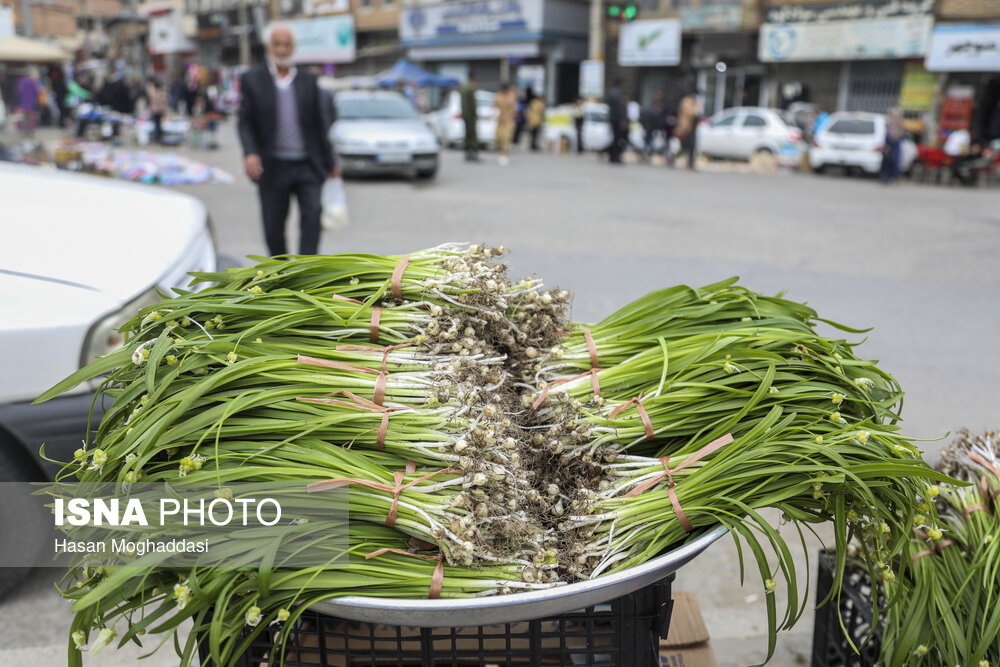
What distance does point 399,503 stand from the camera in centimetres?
157

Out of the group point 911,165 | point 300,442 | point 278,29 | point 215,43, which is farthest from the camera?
point 215,43

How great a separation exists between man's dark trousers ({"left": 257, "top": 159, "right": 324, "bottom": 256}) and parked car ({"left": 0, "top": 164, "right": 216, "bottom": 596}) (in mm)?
2261

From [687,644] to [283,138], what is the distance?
15.8 feet

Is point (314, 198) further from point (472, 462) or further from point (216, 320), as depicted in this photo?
point (472, 462)

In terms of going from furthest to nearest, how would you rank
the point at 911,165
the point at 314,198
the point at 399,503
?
1. the point at 911,165
2. the point at 314,198
3. the point at 399,503

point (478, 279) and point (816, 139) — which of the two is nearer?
point (478, 279)

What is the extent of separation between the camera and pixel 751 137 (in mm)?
20766

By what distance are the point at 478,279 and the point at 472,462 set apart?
54 centimetres

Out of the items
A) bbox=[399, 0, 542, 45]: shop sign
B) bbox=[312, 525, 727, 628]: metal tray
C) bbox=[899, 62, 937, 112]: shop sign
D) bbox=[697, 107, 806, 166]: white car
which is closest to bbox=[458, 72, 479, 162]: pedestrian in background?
bbox=[697, 107, 806, 166]: white car

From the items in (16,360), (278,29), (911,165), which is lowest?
(911,165)

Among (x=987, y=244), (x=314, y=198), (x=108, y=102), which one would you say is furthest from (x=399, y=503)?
(x=108, y=102)

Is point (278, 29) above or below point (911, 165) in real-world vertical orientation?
above

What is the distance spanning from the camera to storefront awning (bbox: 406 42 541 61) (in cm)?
3331

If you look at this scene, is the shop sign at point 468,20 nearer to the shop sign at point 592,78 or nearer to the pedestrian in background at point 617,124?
the shop sign at point 592,78
